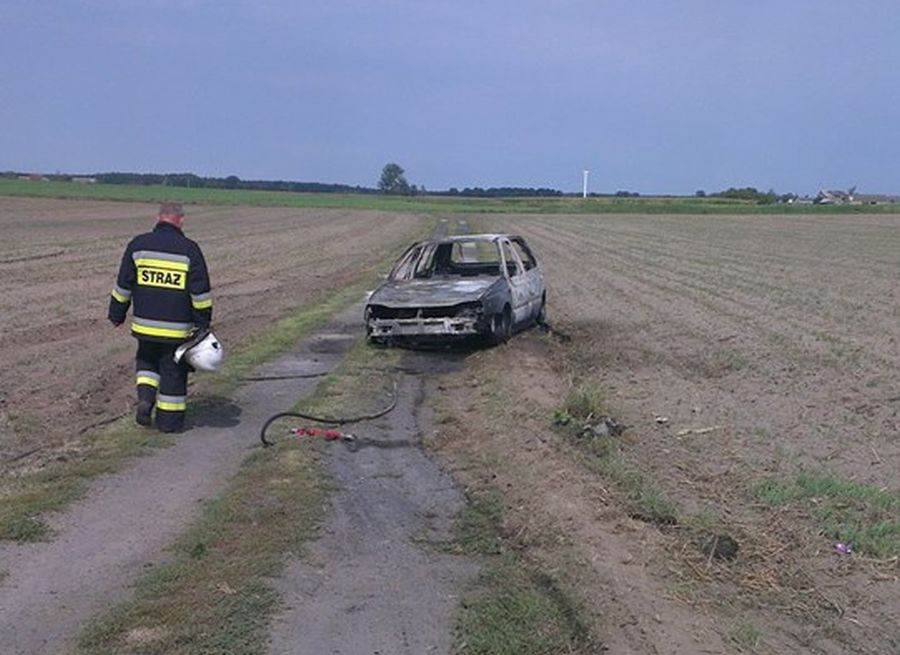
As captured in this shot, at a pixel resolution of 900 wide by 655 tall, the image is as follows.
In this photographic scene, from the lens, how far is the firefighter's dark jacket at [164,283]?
353 inches

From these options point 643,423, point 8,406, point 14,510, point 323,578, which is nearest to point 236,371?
point 8,406

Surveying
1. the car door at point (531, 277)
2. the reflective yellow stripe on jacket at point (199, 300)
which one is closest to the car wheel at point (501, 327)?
the car door at point (531, 277)

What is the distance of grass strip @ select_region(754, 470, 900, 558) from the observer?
20.5 ft

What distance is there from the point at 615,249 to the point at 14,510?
34.7 metres

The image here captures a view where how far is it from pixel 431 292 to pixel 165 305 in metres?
5.57

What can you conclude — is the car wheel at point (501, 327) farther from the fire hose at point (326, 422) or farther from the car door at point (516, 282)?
the fire hose at point (326, 422)

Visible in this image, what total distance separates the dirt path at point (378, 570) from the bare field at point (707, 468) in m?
0.44

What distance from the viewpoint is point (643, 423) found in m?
9.50

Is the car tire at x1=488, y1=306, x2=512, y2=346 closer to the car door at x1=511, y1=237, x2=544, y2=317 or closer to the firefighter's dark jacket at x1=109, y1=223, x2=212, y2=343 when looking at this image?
the car door at x1=511, y1=237, x2=544, y2=317

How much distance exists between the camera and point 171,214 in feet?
30.1

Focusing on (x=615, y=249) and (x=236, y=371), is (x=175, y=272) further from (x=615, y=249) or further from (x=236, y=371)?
(x=615, y=249)

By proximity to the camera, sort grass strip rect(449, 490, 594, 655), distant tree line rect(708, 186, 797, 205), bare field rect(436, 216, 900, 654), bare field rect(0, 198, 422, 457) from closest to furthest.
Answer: grass strip rect(449, 490, 594, 655) < bare field rect(436, 216, 900, 654) < bare field rect(0, 198, 422, 457) < distant tree line rect(708, 186, 797, 205)

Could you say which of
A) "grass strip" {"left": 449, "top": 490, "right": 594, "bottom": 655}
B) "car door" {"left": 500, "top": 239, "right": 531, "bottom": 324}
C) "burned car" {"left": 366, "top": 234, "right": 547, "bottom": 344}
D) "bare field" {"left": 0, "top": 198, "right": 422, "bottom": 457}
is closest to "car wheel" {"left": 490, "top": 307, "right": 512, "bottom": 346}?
"burned car" {"left": 366, "top": 234, "right": 547, "bottom": 344}

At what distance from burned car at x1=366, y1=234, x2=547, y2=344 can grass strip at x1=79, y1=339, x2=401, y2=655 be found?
5057 mm
